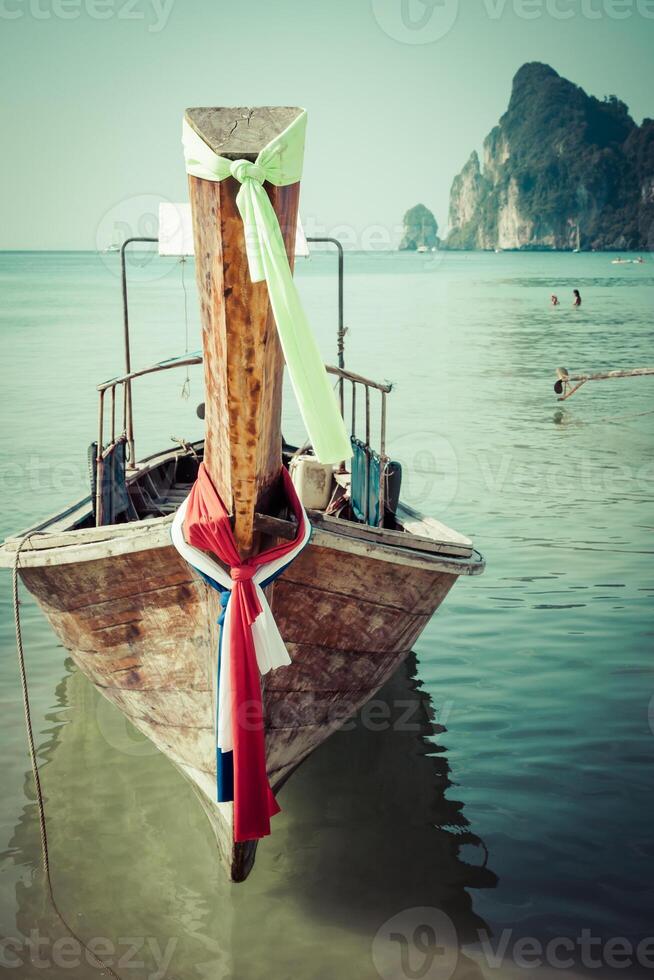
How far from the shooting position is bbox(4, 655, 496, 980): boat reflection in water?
454 centimetres

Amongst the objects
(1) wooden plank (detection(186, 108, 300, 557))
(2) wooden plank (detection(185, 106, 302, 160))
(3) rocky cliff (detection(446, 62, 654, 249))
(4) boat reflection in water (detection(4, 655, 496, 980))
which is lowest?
(4) boat reflection in water (detection(4, 655, 496, 980))

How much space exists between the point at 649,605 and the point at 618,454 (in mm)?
7070

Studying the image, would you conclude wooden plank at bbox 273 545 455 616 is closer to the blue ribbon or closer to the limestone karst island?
the blue ribbon

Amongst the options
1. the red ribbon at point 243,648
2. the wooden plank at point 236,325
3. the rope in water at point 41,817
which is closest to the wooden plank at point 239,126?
the wooden plank at point 236,325

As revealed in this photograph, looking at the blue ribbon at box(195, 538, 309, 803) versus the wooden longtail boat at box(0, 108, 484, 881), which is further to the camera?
the blue ribbon at box(195, 538, 309, 803)

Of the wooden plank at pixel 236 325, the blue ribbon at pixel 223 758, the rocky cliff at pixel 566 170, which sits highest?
the rocky cliff at pixel 566 170

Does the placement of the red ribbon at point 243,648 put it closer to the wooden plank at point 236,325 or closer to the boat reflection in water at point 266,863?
the wooden plank at point 236,325

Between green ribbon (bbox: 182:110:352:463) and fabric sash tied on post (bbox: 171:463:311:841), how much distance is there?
2.40 ft

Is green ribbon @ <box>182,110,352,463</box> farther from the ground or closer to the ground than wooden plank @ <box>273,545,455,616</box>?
farther from the ground

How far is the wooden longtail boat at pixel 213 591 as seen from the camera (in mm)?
3809

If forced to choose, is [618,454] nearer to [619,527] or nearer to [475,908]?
[619,527]

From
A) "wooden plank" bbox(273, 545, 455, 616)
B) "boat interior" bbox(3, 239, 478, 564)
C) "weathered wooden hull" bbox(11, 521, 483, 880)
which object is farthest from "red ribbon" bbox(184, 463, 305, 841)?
"boat interior" bbox(3, 239, 478, 564)

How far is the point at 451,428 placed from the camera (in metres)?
17.2

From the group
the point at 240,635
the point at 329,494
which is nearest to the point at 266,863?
the point at 240,635
